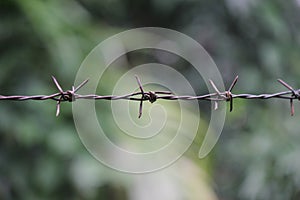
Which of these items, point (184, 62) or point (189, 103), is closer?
point (189, 103)

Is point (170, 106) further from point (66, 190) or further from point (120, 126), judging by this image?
point (66, 190)

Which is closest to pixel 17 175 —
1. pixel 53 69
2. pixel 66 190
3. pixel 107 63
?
pixel 66 190

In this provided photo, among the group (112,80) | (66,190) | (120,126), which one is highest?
(112,80)

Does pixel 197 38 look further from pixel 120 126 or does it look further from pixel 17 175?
pixel 17 175

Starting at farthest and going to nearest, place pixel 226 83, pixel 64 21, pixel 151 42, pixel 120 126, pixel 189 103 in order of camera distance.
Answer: pixel 226 83, pixel 151 42, pixel 189 103, pixel 64 21, pixel 120 126

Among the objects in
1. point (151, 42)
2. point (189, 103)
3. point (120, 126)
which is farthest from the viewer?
point (151, 42)

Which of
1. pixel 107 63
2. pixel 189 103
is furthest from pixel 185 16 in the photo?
pixel 107 63

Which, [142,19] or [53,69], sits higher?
[142,19]
